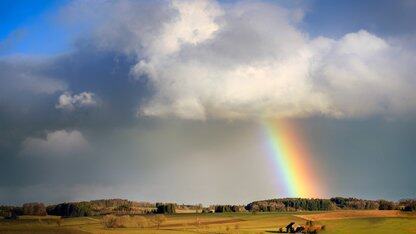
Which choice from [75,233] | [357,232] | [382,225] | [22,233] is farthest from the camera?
[382,225]

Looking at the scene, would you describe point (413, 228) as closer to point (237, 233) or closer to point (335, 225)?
point (335, 225)

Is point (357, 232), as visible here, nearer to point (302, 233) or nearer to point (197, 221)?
point (302, 233)

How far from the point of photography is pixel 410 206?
7598 inches

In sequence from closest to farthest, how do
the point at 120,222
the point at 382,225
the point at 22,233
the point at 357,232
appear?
1. the point at 22,233
2. the point at 357,232
3. the point at 382,225
4. the point at 120,222

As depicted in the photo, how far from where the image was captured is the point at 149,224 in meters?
167

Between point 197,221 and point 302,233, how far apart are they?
60120mm

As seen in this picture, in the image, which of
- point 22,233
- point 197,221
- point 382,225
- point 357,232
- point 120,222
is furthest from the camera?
point 197,221

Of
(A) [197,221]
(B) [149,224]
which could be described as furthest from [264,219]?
(B) [149,224]

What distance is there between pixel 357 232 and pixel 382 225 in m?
11.8

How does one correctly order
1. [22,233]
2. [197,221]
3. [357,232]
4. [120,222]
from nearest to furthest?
[22,233], [357,232], [120,222], [197,221]

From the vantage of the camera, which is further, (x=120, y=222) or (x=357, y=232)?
(x=120, y=222)

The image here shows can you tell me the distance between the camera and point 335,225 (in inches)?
5256

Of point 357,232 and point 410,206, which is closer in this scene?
point 357,232

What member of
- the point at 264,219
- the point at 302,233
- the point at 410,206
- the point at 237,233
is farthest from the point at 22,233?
the point at 410,206
